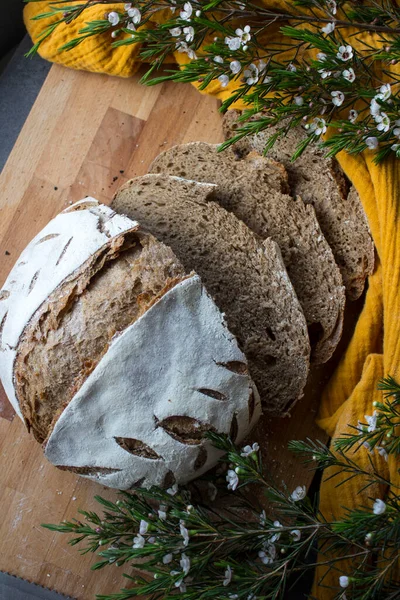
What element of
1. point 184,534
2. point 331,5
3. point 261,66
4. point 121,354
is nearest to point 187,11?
point 261,66

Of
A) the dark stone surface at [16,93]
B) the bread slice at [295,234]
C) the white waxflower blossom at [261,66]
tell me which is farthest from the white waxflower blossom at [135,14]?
the dark stone surface at [16,93]

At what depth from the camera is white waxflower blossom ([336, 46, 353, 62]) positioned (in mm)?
2230

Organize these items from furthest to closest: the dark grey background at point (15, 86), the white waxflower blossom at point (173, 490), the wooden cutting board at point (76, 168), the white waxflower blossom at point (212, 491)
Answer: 1. the dark grey background at point (15, 86)
2. the wooden cutting board at point (76, 168)
3. the white waxflower blossom at point (212, 491)
4. the white waxflower blossom at point (173, 490)

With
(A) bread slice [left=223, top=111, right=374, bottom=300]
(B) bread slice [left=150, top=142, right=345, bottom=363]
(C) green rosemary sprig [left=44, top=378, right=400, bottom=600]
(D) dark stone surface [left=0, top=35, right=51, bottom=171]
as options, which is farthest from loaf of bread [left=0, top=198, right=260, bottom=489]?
(D) dark stone surface [left=0, top=35, right=51, bottom=171]

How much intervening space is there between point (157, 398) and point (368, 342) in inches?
37.0

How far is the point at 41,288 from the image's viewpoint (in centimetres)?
237

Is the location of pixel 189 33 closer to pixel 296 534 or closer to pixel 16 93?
pixel 16 93

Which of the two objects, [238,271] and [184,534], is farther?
[238,271]

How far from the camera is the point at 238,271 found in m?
2.57

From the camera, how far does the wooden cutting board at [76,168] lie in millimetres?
2869

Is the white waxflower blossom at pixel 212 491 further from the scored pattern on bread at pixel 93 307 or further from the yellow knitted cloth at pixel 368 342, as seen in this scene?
the scored pattern on bread at pixel 93 307

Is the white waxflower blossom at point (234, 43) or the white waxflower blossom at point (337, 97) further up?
the white waxflower blossom at point (234, 43)

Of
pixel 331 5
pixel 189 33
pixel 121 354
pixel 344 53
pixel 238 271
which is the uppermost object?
pixel 189 33

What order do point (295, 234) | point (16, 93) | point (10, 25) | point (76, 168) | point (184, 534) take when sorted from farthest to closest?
point (16, 93), point (10, 25), point (76, 168), point (295, 234), point (184, 534)
